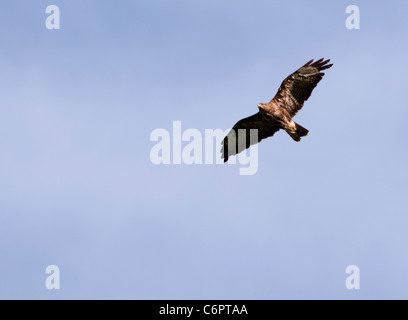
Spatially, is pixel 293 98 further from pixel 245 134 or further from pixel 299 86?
pixel 245 134

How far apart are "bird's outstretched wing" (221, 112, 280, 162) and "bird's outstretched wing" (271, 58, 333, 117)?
99 centimetres

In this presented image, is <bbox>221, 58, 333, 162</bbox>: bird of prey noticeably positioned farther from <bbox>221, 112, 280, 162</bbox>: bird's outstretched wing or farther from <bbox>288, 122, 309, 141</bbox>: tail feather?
<bbox>221, 112, 280, 162</bbox>: bird's outstretched wing

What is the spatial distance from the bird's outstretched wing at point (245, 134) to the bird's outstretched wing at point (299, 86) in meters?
0.99

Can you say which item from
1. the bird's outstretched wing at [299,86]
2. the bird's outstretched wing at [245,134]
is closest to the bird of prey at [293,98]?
the bird's outstretched wing at [299,86]

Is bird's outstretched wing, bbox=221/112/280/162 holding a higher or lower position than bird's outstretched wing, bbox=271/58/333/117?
lower

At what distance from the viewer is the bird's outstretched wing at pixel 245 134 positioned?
92.2ft

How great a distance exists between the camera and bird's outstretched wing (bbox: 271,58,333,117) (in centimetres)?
2688

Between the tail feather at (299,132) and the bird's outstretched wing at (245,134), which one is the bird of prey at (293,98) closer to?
the tail feather at (299,132)

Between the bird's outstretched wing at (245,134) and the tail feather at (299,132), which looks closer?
the tail feather at (299,132)

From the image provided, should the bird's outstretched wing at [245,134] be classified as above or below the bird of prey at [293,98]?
below

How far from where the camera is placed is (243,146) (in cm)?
2886

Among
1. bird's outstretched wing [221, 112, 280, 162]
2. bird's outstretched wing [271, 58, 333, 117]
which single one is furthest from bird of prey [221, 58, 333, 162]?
bird's outstretched wing [221, 112, 280, 162]
